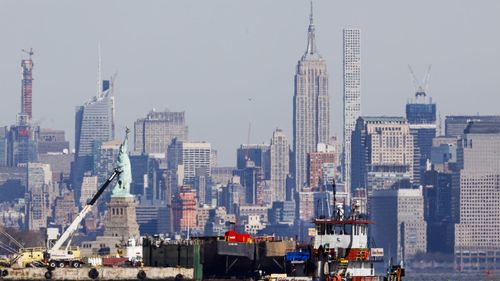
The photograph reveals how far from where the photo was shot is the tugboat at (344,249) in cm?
8688

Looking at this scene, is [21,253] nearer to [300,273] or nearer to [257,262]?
[257,262]

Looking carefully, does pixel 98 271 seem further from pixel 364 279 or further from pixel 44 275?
pixel 364 279

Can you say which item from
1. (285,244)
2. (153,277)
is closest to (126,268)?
(153,277)

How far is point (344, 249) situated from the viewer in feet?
298

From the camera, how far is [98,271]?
98.5 m

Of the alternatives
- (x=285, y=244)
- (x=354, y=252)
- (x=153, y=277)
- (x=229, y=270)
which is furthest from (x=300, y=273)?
(x=285, y=244)

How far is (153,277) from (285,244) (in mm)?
24608

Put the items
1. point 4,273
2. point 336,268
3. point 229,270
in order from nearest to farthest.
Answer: point 336,268 < point 4,273 < point 229,270

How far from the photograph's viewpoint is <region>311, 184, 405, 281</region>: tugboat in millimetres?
86875

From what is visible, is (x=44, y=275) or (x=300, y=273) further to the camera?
(x=44, y=275)

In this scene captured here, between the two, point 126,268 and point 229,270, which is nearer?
point 126,268

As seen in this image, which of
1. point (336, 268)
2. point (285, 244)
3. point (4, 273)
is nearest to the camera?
point (336, 268)

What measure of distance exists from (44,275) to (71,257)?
17.9 m

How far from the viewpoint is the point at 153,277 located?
99.9 metres
